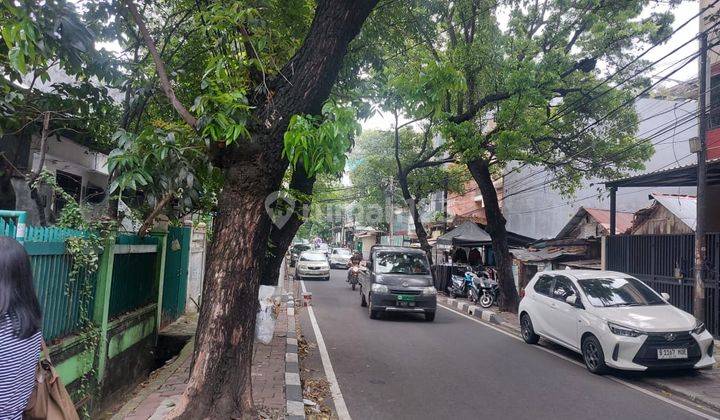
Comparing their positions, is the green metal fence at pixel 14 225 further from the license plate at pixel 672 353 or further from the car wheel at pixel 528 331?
the car wheel at pixel 528 331

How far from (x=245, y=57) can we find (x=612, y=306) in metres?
6.67

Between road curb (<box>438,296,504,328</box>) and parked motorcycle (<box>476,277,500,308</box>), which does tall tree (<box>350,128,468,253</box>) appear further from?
parked motorcycle (<box>476,277,500,308</box>)

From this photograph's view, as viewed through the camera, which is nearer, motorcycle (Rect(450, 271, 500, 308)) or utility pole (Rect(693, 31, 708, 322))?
utility pole (Rect(693, 31, 708, 322))


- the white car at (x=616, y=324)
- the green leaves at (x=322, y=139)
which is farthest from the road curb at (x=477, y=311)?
the green leaves at (x=322, y=139)

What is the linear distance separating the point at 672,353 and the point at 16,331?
7.81m

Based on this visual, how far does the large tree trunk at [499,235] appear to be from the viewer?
15062mm

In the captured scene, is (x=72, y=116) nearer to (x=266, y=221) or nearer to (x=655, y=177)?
(x=266, y=221)

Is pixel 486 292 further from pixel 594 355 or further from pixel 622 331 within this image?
pixel 622 331

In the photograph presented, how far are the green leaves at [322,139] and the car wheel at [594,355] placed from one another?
550 cm

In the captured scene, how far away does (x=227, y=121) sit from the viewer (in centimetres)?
435

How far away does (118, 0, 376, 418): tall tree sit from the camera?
4.42 m

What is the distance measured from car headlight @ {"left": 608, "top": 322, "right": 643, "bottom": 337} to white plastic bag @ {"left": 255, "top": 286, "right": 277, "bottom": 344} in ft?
17.4

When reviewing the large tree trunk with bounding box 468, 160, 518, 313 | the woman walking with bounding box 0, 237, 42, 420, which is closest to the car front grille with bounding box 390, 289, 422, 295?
the large tree trunk with bounding box 468, 160, 518, 313

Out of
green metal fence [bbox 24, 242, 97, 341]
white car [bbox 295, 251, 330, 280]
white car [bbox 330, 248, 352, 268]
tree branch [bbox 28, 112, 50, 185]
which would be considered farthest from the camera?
white car [bbox 330, 248, 352, 268]
